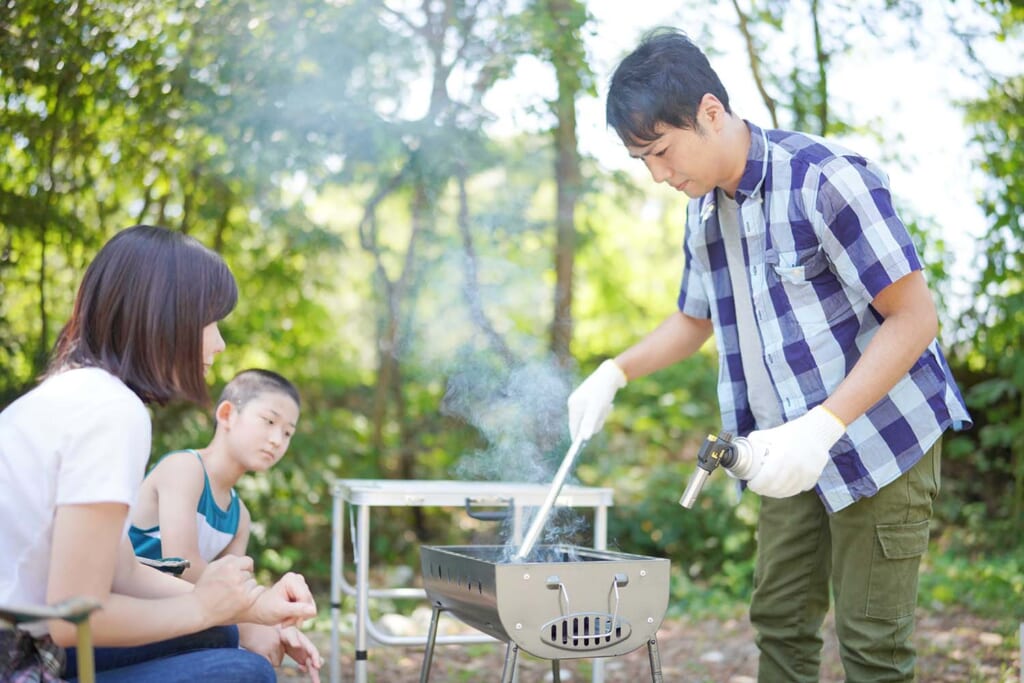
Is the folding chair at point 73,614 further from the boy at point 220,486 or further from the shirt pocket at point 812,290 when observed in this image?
the shirt pocket at point 812,290

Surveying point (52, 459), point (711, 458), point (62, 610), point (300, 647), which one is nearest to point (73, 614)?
point (62, 610)

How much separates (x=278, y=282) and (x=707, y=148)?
10.6 ft

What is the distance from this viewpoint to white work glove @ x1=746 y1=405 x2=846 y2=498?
5.61ft

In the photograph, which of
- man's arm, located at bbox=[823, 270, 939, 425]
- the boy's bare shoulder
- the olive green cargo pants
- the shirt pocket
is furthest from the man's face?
the boy's bare shoulder

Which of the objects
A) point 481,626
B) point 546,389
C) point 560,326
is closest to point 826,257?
point 481,626

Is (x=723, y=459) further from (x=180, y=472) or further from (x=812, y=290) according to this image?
(x=180, y=472)

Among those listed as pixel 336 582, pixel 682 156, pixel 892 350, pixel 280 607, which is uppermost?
pixel 682 156

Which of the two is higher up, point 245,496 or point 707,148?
point 707,148

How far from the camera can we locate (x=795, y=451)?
1706 mm

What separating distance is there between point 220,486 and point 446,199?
8.26 ft

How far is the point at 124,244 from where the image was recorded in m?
1.45

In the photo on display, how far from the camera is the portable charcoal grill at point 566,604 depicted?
1.70m

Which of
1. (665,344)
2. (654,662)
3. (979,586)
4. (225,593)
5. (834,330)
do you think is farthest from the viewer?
(979,586)

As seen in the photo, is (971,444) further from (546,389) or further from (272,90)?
(272,90)
